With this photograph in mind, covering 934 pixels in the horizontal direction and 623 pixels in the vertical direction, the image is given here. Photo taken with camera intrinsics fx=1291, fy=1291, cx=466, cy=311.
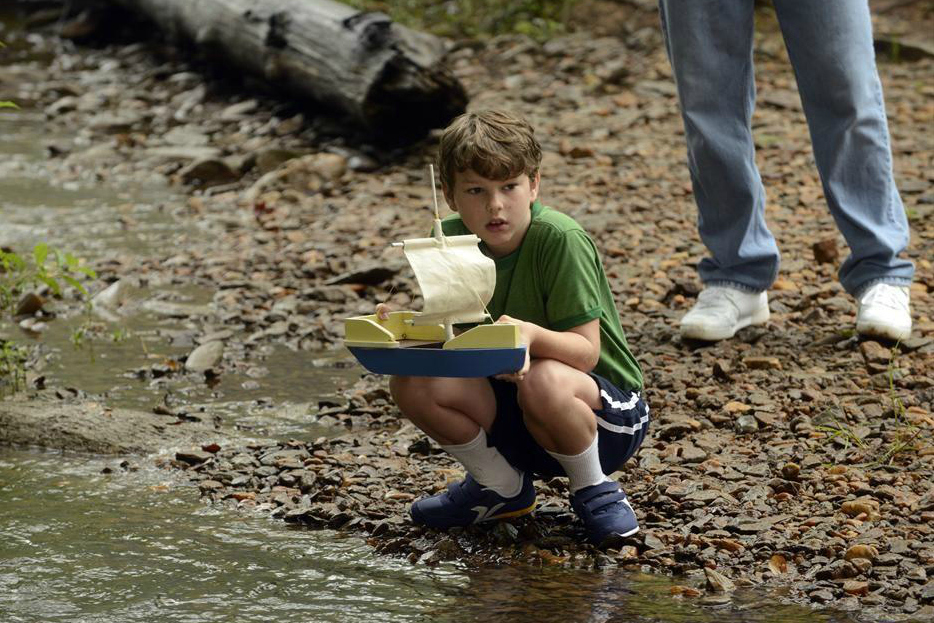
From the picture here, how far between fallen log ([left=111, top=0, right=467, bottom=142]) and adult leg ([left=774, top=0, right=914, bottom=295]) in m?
3.21

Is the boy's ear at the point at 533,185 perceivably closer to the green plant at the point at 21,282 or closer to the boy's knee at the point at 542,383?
the boy's knee at the point at 542,383

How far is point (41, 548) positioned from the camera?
2.95 metres

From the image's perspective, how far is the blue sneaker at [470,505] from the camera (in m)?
2.97

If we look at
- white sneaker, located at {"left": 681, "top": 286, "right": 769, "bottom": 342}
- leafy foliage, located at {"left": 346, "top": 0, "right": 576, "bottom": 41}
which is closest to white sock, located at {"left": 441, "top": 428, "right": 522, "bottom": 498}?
white sneaker, located at {"left": 681, "top": 286, "right": 769, "bottom": 342}

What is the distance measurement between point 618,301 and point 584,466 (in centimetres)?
201

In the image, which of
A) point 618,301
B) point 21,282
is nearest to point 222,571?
point 21,282

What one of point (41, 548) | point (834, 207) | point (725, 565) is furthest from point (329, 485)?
point (834, 207)

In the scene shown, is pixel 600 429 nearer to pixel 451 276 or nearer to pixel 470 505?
pixel 470 505

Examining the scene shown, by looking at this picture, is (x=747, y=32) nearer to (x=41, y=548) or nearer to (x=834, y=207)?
(x=834, y=207)

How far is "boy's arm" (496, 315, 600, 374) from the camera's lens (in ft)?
8.73

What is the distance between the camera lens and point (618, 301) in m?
4.80

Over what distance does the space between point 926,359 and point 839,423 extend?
0.57m

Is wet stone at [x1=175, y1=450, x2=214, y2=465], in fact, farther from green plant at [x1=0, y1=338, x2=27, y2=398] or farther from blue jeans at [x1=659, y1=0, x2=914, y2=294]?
blue jeans at [x1=659, y1=0, x2=914, y2=294]

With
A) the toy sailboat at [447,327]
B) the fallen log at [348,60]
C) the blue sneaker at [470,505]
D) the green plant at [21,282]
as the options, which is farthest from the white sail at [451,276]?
the fallen log at [348,60]
